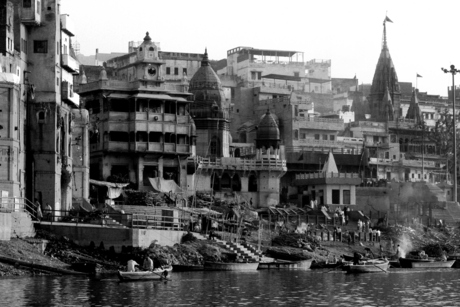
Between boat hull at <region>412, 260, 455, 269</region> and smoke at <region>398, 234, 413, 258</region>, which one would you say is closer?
boat hull at <region>412, 260, 455, 269</region>

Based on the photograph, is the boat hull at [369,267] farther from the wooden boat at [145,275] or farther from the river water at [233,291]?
the wooden boat at [145,275]

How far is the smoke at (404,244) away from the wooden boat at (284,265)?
20656 mm

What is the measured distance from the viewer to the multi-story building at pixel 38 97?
68375 millimetres

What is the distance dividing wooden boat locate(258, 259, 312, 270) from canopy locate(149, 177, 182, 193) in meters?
18.9

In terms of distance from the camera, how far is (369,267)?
70188 mm

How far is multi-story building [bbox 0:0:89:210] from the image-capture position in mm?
68375

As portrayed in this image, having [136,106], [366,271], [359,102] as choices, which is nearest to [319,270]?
[366,271]

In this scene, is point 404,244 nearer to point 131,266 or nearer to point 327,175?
point 327,175

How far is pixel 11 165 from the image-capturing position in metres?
66.5

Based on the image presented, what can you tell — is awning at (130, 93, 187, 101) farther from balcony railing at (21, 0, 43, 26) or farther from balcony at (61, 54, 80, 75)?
balcony railing at (21, 0, 43, 26)

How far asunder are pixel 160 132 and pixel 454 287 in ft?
124

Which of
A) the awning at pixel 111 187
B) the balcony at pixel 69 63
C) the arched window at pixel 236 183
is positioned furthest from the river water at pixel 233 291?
the arched window at pixel 236 183

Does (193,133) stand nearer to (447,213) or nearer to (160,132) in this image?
(160,132)

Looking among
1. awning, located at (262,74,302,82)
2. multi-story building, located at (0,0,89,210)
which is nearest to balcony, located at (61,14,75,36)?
multi-story building, located at (0,0,89,210)
